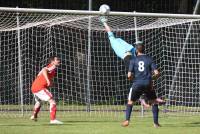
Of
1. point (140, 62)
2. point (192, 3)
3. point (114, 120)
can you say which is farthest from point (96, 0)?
point (140, 62)

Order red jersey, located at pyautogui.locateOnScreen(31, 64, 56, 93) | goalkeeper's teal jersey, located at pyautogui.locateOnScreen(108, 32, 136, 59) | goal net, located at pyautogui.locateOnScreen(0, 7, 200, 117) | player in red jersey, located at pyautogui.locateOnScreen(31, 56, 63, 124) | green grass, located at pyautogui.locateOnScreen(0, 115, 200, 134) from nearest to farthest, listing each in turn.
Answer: green grass, located at pyautogui.locateOnScreen(0, 115, 200, 134)
player in red jersey, located at pyautogui.locateOnScreen(31, 56, 63, 124)
red jersey, located at pyautogui.locateOnScreen(31, 64, 56, 93)
goalkeeper's teal jersey, located at pyautogui.locateOnScreen(108, 32, 136, 59)
goal net, located at pyautogui.locateOnScreen(0, 7, 200, 117)

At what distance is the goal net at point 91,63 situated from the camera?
2025 cm

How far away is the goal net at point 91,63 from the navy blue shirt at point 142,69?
193 inches

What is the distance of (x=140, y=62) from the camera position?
48.5 ft

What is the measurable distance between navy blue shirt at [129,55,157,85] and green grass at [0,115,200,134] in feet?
3.59

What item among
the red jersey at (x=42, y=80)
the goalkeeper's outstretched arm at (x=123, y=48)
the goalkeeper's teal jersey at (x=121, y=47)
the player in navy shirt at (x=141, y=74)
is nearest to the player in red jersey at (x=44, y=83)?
the red jersey at (x=42, y=80)

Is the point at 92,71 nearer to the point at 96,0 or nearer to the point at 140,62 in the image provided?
the point at 96,0

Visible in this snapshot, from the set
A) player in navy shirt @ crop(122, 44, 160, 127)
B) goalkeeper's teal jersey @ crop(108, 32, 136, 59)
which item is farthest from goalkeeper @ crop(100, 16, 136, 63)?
player in navy shirt @ crop(122, 44, 160, 127)

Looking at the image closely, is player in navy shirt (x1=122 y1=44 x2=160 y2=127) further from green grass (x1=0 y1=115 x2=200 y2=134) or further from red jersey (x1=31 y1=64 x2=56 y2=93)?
red jersey (x1=31 y1=64 x2=56 y2=93)

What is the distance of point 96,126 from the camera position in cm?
1497

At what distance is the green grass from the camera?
1374 centimetres

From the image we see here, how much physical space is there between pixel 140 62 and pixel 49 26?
576 cm

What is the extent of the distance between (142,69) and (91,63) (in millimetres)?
7279

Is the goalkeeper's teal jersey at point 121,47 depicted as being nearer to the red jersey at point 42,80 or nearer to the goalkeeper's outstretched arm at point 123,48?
the goalkeeper's outstretched arm at point 123,48
